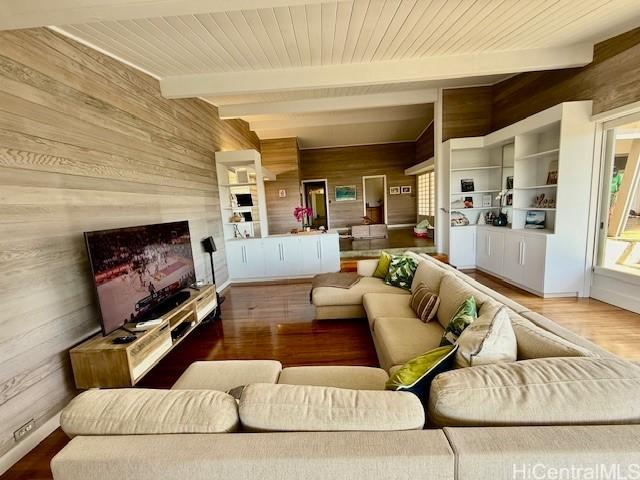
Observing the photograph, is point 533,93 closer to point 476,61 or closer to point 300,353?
point 476,61

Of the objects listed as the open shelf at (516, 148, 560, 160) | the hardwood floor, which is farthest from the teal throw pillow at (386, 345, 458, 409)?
the open shelf at (516, 148, 560, 160)

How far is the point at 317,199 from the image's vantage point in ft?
36.5

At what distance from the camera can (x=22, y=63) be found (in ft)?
5.98

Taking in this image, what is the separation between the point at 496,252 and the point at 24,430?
557 centimetres

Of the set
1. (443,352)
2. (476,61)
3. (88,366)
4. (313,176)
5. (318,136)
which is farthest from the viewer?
(313,176)

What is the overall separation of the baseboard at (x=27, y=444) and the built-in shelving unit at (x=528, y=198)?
5121 millimetres

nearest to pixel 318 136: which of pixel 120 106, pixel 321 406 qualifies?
pixel 120 106

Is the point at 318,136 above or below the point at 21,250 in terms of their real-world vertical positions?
above

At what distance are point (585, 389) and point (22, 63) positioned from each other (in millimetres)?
3441

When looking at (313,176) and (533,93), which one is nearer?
(533,93)

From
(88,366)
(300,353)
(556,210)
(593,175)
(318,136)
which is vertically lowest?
(300,353)

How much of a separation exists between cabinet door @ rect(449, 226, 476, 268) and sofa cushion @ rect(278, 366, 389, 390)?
13.3 feet

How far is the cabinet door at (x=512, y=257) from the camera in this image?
3.98 metres

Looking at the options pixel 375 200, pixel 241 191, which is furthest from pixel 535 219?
pixel 375 200
